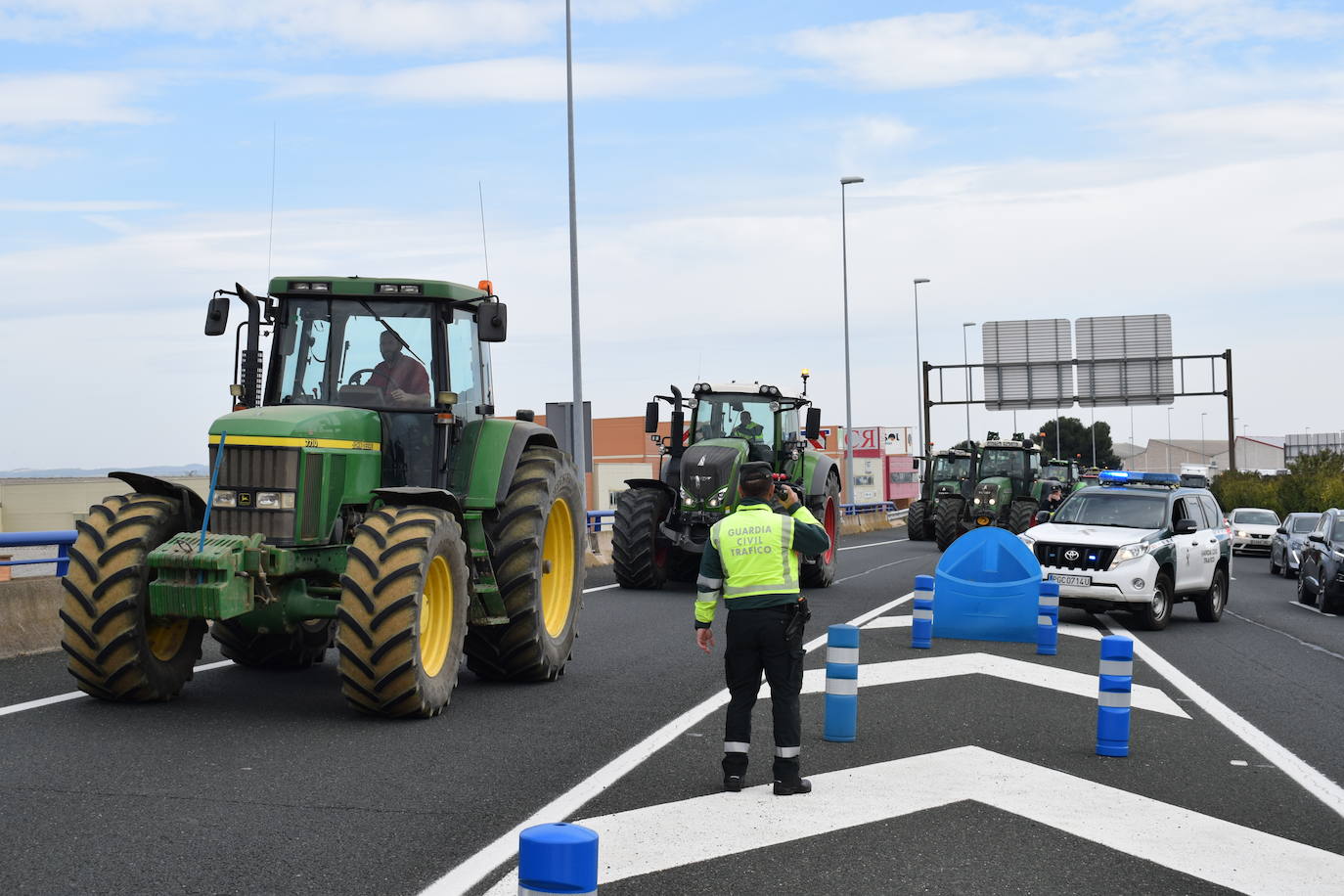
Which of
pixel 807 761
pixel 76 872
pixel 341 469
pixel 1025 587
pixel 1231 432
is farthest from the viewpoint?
pixel 1231 432

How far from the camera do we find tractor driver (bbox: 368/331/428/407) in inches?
432

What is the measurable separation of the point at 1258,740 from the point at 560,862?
768 centimetres

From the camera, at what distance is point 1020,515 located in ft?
115

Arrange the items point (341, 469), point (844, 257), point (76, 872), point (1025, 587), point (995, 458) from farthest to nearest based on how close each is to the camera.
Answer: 1. point (844, 257)
2. point (995, 458)
3. point (1025, 587)
4. point (341, 469)
5. point (76, 872)

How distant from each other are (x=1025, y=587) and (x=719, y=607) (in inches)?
Answer: 205

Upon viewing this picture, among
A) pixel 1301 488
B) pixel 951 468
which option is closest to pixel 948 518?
pixel 951 468

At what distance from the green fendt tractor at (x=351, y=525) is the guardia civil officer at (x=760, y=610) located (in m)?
2.11

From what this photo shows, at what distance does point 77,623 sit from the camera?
929cm

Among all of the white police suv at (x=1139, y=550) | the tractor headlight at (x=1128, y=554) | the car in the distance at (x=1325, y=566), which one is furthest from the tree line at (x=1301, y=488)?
the tractor headlight at (x=1128, y=554)

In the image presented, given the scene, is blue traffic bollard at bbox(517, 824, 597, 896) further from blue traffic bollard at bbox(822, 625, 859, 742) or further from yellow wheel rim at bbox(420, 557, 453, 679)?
yellow wheel rim at bbox(420, 557, 453, 679)

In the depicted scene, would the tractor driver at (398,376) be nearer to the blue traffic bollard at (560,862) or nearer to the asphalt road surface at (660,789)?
the asphalt road surface at (660,789)

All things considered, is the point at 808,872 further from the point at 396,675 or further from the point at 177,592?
the point at 177,592

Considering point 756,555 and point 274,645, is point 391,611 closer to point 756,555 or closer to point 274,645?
point 756,555

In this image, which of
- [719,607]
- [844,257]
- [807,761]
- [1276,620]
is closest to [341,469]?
[807,761]
